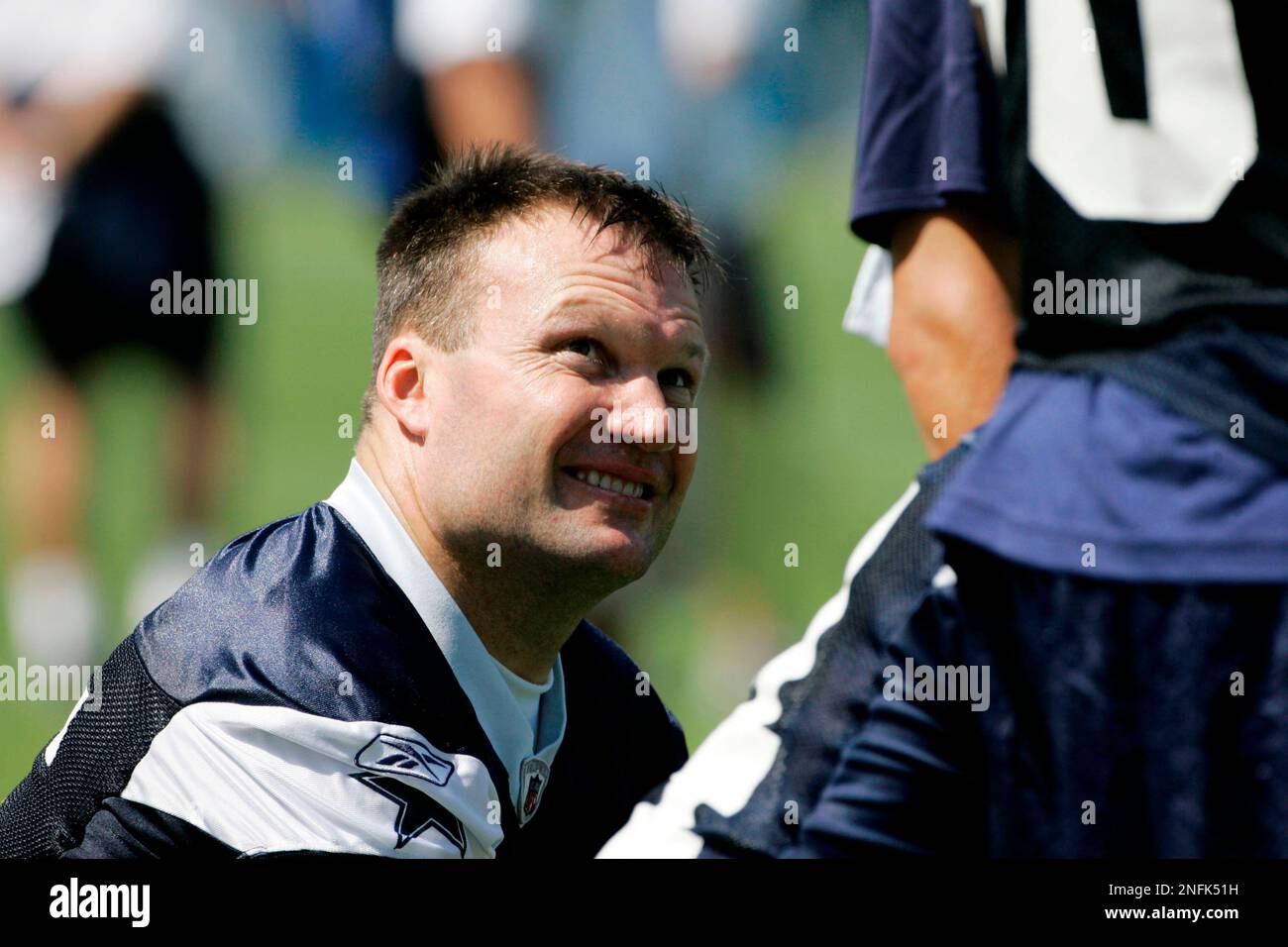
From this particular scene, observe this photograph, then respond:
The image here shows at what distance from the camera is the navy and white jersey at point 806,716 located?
4.99ft

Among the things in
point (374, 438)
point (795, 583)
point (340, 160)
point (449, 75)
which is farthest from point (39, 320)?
point (374, 438)

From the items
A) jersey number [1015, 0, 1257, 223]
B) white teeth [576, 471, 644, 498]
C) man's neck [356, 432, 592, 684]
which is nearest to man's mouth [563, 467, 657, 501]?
white teeth [576, 471, 644, 498]

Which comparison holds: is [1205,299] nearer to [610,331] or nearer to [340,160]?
[610,331]

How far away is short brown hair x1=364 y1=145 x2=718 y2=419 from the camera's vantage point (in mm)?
2434

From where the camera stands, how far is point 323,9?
6598mm

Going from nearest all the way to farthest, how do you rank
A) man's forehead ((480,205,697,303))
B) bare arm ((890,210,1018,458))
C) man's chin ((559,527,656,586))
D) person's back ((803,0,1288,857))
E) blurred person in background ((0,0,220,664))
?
person's back ((803,0,1288,857)), bare arm ((890,210,1018,458)), man's chin ((559,527,656,586)), man's forehead ((480,205,697,303)), blurred person in background ((0,0,220,664))

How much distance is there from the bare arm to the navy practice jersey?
0.43 meters

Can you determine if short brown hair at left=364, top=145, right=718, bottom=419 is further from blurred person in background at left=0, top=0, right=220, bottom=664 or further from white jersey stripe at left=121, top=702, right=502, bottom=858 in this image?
blurred person in background at left=0, top=0, right=220, bottom=664

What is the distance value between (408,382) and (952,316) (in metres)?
0.87

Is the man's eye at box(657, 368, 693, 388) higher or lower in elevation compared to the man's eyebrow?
lower

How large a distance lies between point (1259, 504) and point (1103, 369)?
0.18m

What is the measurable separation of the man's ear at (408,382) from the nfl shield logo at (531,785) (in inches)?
21.0

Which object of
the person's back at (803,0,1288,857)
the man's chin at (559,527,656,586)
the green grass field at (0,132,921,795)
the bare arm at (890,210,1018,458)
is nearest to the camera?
the person's back at (803,0,1288,857)

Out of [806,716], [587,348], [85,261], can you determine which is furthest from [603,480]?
[85,261]
